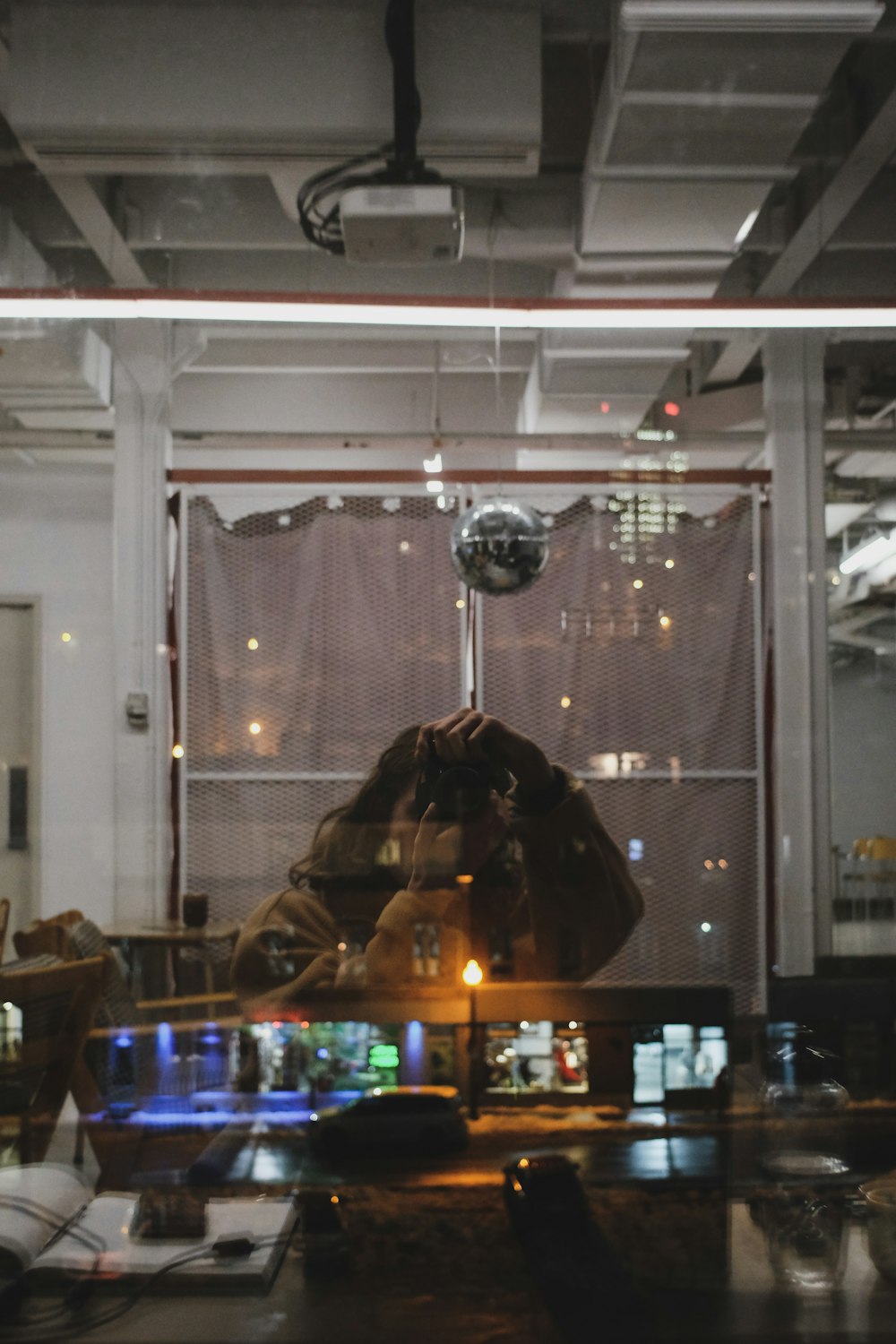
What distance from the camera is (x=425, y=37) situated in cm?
183

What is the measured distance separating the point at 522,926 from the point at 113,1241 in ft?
2.59

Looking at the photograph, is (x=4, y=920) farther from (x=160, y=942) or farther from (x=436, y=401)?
(x=436, y=401)

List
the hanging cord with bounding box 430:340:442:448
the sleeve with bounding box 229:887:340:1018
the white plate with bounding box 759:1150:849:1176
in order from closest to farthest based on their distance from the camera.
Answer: the white plate with bounding box 759:1150:849:1176 < the sleeve with bounding box 229:887:340:1018 < the hanging cord with bounding box 430:340:442:448

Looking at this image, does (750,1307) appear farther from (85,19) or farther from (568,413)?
(85,19)

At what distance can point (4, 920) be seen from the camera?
2393mm

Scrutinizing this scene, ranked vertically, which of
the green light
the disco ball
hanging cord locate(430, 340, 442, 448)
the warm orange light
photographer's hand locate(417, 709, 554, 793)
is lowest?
the green light

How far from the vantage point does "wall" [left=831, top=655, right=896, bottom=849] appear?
2387 millimetres

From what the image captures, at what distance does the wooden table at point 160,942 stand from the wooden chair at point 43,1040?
0.48 meters

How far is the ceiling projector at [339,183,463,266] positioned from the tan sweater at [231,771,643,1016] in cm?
97

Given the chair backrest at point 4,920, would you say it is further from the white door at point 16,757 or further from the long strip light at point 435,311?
the long strip light at point 435,311

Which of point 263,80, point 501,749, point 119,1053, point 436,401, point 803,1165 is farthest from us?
point 436,401

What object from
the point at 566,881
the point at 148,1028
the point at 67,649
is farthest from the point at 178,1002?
the point at 566,881

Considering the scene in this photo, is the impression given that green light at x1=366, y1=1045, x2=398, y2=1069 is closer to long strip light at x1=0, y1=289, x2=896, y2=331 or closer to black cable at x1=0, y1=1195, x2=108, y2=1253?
black cable at x1=0, y1=1195, x2=108, y2=1253

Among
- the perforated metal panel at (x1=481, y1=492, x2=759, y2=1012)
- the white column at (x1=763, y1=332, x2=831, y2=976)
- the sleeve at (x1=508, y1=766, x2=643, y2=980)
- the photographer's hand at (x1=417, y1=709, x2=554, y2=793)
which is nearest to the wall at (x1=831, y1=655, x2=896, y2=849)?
the white column at (x1=763, y1=332, x2=831, y2=976)
